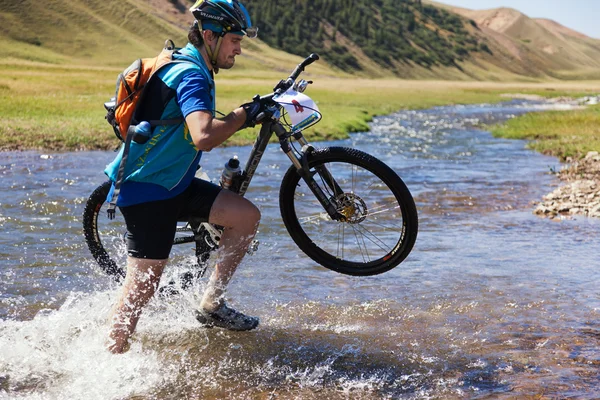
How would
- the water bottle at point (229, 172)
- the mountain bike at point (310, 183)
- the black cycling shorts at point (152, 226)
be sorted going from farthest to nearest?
1. the water bottle at point (229, 172)
2. the mountain bike at point (310, 183)
3. the black cycling shorts at point (152, 226)

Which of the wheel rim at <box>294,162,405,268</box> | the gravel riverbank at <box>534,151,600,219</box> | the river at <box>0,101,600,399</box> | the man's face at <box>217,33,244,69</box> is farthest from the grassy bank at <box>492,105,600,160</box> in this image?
the man's face at <box>217,33,244,69</box>

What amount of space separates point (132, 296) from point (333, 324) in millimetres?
1910

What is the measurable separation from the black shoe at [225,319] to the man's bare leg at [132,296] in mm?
936

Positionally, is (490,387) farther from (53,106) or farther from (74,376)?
(53,106)

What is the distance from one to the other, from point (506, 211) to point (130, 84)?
8906mm


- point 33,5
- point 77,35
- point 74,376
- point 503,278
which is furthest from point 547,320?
point 33,5

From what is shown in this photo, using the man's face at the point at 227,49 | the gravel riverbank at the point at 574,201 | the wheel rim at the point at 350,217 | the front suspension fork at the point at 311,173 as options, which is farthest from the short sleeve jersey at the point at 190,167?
the gravel riverbank at the point at 574,201

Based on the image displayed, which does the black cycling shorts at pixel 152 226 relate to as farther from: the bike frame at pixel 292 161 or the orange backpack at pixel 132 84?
the bike frame at pixel 292 161

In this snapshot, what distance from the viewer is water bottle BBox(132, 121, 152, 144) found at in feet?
16.2

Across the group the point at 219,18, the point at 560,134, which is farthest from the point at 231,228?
the point at 560,134

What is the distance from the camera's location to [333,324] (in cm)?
653

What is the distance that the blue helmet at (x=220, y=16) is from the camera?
17.0ft

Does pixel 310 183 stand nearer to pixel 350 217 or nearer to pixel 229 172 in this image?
pixel 350 217

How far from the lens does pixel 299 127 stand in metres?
5.76
